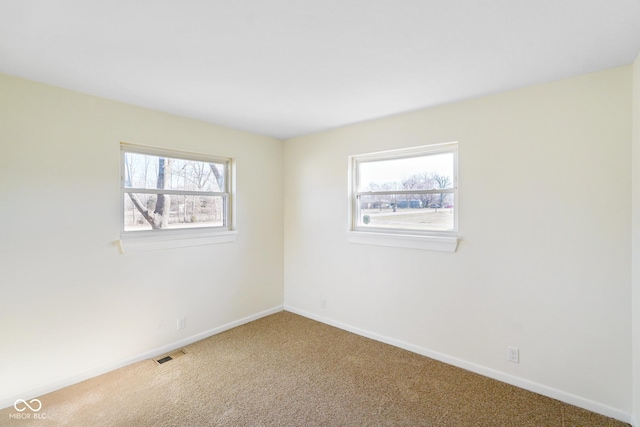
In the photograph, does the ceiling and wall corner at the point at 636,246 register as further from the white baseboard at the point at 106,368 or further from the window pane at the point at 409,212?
the white baseboard at the point at 106,368

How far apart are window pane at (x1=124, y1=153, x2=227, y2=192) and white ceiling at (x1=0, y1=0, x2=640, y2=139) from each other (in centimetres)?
59

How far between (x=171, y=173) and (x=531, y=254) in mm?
3358

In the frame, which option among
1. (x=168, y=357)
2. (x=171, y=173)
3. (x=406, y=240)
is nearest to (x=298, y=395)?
(x=168, y=357)

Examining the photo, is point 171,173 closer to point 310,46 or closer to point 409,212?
point 310,46

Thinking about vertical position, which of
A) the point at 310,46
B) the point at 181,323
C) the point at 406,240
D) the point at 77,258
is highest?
the point at 310,46

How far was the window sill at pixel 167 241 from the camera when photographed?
266 centimetres

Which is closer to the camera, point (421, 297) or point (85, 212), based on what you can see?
point (85, 212)

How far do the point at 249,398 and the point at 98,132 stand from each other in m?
2.49

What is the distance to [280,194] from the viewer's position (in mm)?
4070

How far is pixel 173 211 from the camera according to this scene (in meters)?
3.07

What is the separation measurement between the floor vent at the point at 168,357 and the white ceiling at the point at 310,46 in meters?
2.37

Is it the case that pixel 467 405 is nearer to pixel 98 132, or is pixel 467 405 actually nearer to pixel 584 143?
pixel 584 143

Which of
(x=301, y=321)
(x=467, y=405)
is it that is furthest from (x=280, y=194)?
(x=467, y=405)
